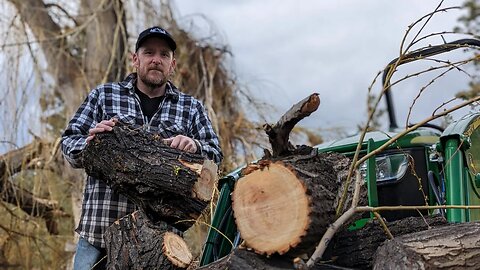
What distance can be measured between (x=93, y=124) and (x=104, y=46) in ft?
15.1

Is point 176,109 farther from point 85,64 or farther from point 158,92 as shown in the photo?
point 85,64

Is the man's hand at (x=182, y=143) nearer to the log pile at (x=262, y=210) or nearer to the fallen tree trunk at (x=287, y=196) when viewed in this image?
the log pile at (x=262, y=210)

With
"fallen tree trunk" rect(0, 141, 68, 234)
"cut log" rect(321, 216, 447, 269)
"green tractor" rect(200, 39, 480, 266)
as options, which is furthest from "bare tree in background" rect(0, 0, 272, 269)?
"cut log" rect(321, 216, 447, 269)

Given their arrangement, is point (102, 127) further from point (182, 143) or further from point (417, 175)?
point (417, 175)

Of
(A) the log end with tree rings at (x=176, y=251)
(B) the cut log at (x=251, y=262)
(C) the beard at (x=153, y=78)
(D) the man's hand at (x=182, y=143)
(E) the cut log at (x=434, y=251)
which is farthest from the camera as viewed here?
(C) the beard at (x=153, y=78)

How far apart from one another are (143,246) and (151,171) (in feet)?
1.25

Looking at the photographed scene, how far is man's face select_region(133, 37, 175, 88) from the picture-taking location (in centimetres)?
398

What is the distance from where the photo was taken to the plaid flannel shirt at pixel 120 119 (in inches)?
150

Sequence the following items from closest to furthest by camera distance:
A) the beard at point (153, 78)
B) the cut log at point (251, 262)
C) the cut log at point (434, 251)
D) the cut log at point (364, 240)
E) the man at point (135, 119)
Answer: the cut log at point (434, 251)
the cut log at point (251, 262)
the cut log at point (364, 240)
the man at point (135, 119)
the beard at point (153, 78)

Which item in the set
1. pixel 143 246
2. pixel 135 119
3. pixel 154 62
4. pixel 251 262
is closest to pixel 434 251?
pixel 251 262

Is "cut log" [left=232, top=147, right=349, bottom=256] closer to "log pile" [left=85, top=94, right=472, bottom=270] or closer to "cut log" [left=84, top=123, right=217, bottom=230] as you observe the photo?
"log pile" [left=85, top=94, right=472, bottom=270]

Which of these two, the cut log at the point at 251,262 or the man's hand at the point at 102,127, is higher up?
the man's hand at the point at 102,127

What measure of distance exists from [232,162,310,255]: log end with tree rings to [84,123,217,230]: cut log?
23.9 inches

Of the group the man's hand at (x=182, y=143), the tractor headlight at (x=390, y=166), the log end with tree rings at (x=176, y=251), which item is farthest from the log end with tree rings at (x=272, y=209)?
the tractor headlight at (x=390, y=166)
